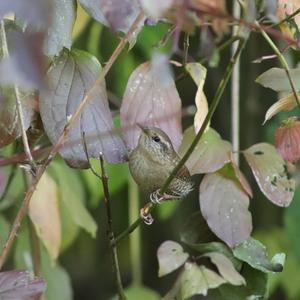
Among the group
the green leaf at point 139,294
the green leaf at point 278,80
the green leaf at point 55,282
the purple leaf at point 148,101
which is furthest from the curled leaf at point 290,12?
the green leaf at point 139,294

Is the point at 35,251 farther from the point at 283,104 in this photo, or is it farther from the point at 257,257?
the point at 283,104

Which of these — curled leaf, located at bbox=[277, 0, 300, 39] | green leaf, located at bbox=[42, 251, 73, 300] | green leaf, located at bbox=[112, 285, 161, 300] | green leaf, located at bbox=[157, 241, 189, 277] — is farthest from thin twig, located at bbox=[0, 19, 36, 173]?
green leaf, located at bbox=[112, 285, 161, 300]

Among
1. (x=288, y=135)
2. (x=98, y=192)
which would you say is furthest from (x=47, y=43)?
(x=98, y=192)

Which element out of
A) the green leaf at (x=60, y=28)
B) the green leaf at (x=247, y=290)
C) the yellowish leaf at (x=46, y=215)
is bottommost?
the green leaf at (x=247, y=290)

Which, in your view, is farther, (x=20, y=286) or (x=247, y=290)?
(x=247, y=290)

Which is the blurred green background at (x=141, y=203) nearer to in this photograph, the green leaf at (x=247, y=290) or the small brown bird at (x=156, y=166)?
the small brown bird at (x=156, y=166)

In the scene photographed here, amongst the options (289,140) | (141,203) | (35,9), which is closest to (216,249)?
(289,140)

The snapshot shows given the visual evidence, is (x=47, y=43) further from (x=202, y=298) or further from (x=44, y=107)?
(x=202, y=298)
